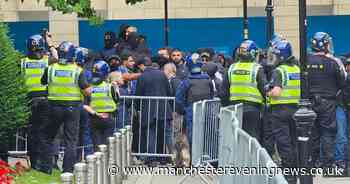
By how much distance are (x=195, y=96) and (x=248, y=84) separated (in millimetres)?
2407

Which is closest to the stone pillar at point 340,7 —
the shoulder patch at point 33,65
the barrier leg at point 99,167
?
the shoulder patch at point 33,65

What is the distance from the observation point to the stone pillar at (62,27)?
33.4 m

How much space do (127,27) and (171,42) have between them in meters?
4.39

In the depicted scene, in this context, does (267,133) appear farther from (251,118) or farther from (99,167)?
(99,167)

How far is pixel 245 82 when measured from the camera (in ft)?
50.2

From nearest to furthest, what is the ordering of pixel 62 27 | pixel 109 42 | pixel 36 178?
pixel 36 178 < pixel 109 42 < pixel 62 27

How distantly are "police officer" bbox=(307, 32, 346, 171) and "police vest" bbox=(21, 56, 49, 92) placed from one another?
4122mm

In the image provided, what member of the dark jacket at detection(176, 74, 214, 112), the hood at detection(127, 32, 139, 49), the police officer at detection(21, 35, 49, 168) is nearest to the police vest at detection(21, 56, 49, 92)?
the police officer at detection(21, 35, 49, 168)

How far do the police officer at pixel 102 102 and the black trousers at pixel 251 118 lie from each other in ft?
7.19

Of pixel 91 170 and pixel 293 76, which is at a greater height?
pixel 293 76

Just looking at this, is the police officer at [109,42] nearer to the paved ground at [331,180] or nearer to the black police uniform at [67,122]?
the black police uniform at [67,122]

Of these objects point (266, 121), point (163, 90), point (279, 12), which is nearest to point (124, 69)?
point (163, 90)

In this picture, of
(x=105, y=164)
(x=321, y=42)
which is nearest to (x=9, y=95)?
(x=105, y=164)

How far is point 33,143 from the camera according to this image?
653 inches
